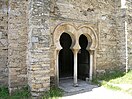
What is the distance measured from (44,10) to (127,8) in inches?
179

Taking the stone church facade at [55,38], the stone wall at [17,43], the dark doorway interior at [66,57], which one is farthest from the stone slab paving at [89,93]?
the dark doorway interior at [66,57]

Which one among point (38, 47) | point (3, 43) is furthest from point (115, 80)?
point (3, 43)

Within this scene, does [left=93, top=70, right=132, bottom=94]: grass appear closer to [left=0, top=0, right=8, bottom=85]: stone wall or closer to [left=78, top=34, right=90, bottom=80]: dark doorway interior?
[left=78, top=34, right=90, bottom=80]: dark doorway interior

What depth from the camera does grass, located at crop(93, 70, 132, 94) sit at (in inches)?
268

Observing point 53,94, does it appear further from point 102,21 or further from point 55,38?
point 102,21

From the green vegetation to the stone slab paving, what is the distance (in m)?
1.25

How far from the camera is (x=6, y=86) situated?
652 centimetres

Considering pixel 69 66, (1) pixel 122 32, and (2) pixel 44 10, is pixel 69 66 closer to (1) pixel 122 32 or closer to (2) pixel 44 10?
(1) pixel 122 32

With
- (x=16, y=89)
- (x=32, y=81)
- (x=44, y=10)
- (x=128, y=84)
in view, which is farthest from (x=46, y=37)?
(x=128, y=84)

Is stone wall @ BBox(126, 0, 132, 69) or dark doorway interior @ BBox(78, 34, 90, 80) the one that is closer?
dark doorway interior @ BBox(78, 34, 90, 80)

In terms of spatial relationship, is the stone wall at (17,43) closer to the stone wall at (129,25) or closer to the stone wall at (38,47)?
the stone wall at (38,47)

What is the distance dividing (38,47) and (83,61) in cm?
333

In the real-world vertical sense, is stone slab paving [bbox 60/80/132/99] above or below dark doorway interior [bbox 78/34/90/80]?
below

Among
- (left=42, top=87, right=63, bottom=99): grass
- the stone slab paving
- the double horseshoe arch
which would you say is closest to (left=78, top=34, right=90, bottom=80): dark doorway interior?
the double horseshoe arch
